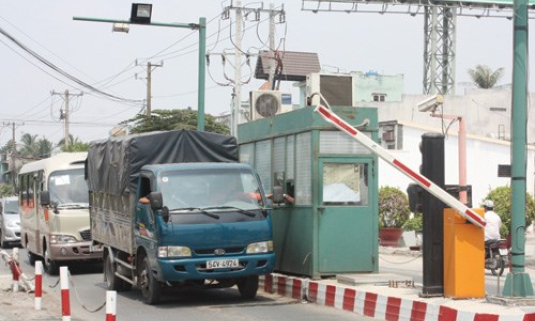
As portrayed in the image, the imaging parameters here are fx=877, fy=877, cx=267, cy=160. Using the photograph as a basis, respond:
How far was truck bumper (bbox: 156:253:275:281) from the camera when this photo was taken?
12.7m

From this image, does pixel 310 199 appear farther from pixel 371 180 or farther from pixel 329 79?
pixel 329 79

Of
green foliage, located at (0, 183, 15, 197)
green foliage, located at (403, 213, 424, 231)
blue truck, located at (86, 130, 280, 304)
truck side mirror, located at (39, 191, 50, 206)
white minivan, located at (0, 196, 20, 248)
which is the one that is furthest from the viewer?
green foliage, located at (0, 183, 15, 197)

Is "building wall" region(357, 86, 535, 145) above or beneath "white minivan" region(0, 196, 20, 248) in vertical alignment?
above

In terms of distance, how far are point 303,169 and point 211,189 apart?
5.51 feet

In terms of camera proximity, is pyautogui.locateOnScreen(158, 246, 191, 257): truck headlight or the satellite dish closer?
pyautogui.locateOnScreen(158, 246, 191, 257): truck headlight

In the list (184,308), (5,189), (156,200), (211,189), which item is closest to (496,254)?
(211,189)

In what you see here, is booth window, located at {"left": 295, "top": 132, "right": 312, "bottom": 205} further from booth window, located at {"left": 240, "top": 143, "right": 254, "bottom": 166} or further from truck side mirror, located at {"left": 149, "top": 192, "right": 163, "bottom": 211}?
truck side mirror, located at {"left": 149, "top": 192, "right": 163, "bottom": 211}

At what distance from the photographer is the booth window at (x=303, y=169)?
14.0m

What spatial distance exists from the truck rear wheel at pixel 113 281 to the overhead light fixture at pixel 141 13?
6.76 m

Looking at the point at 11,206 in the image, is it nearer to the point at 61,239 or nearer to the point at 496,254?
the point at 61,239

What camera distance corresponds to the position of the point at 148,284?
44.4 ft

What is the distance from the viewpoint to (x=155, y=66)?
176ft

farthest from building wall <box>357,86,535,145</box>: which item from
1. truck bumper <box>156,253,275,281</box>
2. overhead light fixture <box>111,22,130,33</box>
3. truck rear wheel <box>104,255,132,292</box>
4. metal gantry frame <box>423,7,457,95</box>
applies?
truck bumper <box>156,253,275,281</box>

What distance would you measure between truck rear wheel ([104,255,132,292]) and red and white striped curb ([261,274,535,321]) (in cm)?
255
